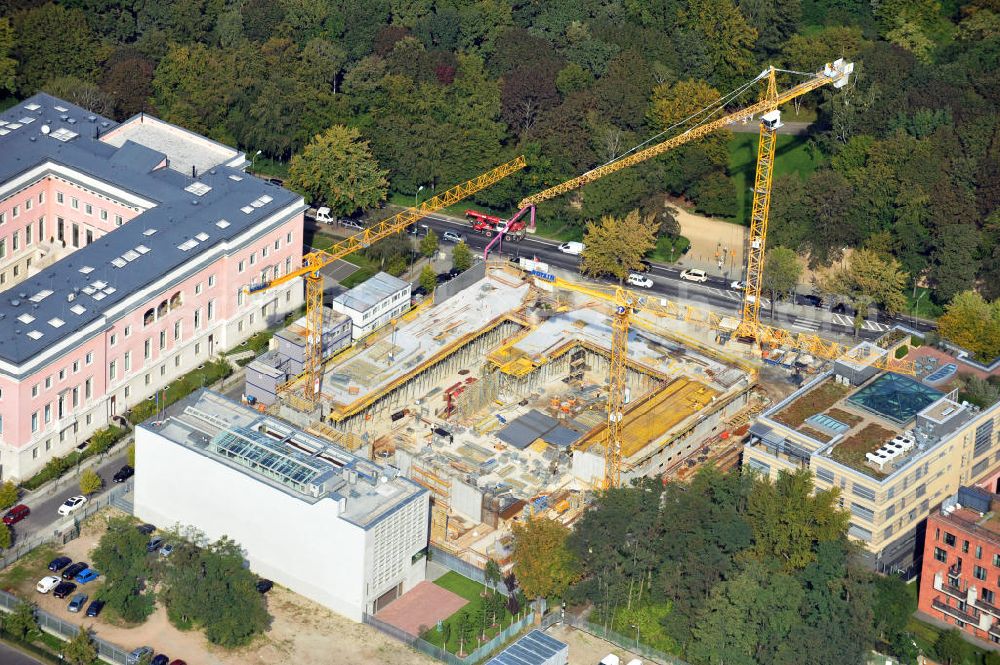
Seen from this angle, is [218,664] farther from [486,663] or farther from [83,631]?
[486,663]

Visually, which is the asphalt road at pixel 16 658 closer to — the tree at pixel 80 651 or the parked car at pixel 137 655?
the tree at pixel 80 651

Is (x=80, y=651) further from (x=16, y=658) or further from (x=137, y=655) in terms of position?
(x=16, y=658)

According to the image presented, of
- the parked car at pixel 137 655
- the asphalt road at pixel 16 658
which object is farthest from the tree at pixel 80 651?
the parked car at pixel 137 655

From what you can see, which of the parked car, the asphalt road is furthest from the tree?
the parked car

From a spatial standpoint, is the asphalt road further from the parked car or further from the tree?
the parked car

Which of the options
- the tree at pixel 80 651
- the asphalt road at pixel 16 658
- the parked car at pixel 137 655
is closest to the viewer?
the tree at pixel 80 651

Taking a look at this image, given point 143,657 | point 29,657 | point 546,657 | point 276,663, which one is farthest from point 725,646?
point 29,657
